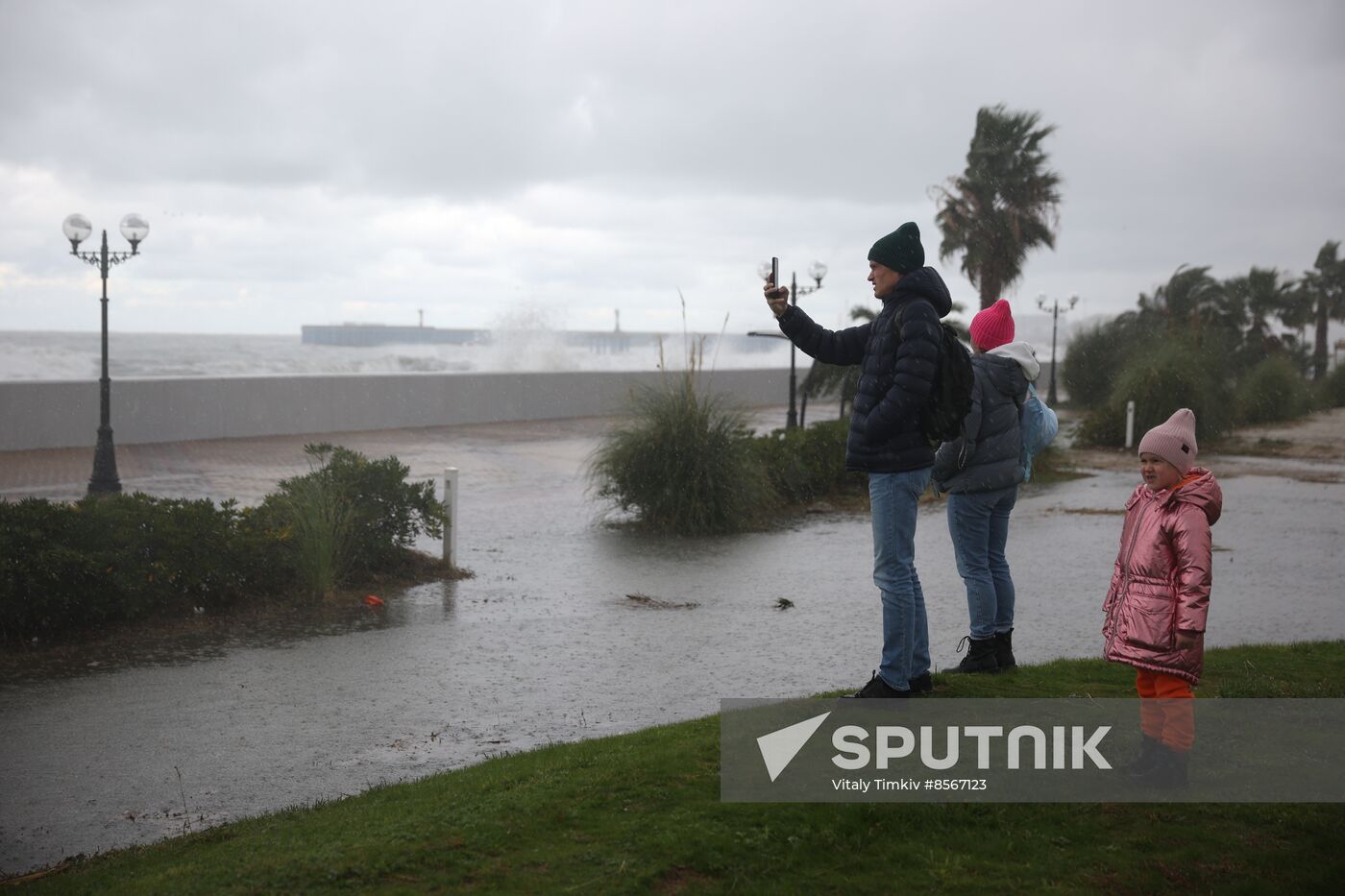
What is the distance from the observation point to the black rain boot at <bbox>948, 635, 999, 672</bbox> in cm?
590

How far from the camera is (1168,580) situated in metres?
4.22

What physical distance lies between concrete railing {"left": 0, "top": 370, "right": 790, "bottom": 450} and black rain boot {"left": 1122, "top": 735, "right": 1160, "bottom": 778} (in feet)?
31.4

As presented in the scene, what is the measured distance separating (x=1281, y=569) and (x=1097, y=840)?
7.77 meters

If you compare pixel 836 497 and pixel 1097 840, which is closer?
pixel 1097 840

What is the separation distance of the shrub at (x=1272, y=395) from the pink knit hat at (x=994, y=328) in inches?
978

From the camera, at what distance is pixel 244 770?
533cm

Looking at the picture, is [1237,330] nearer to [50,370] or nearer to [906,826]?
[906,826]

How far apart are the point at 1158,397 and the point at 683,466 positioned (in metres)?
12.7

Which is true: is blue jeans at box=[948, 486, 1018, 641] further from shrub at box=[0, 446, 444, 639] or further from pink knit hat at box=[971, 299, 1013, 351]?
shrub at box=[0, 446, 444, 639]

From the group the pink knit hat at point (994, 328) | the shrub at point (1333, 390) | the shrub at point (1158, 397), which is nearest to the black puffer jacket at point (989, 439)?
the pink knit hat at point (994, 328)

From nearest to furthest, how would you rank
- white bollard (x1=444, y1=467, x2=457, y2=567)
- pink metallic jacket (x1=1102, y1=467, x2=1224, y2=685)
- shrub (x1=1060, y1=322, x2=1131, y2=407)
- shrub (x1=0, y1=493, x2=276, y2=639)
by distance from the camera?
pink metallic jacket (x1=1102, y1=467, x2=1224, y2=685), shrub (x1=0, y1=493, x2=276, y2=639), white bollard (x1=444, y1=467, x2=457, y2=567), shrub (x1=1060, y1=322, x2=1131, y2=407)

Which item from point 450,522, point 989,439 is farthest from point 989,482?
point 450,522

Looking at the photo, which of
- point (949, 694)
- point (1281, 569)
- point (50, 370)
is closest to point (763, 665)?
point (949, 694)

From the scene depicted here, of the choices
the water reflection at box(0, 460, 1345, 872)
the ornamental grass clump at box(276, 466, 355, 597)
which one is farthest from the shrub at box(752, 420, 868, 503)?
the ornamental grass clump at box(276, 466, 355, 597)
